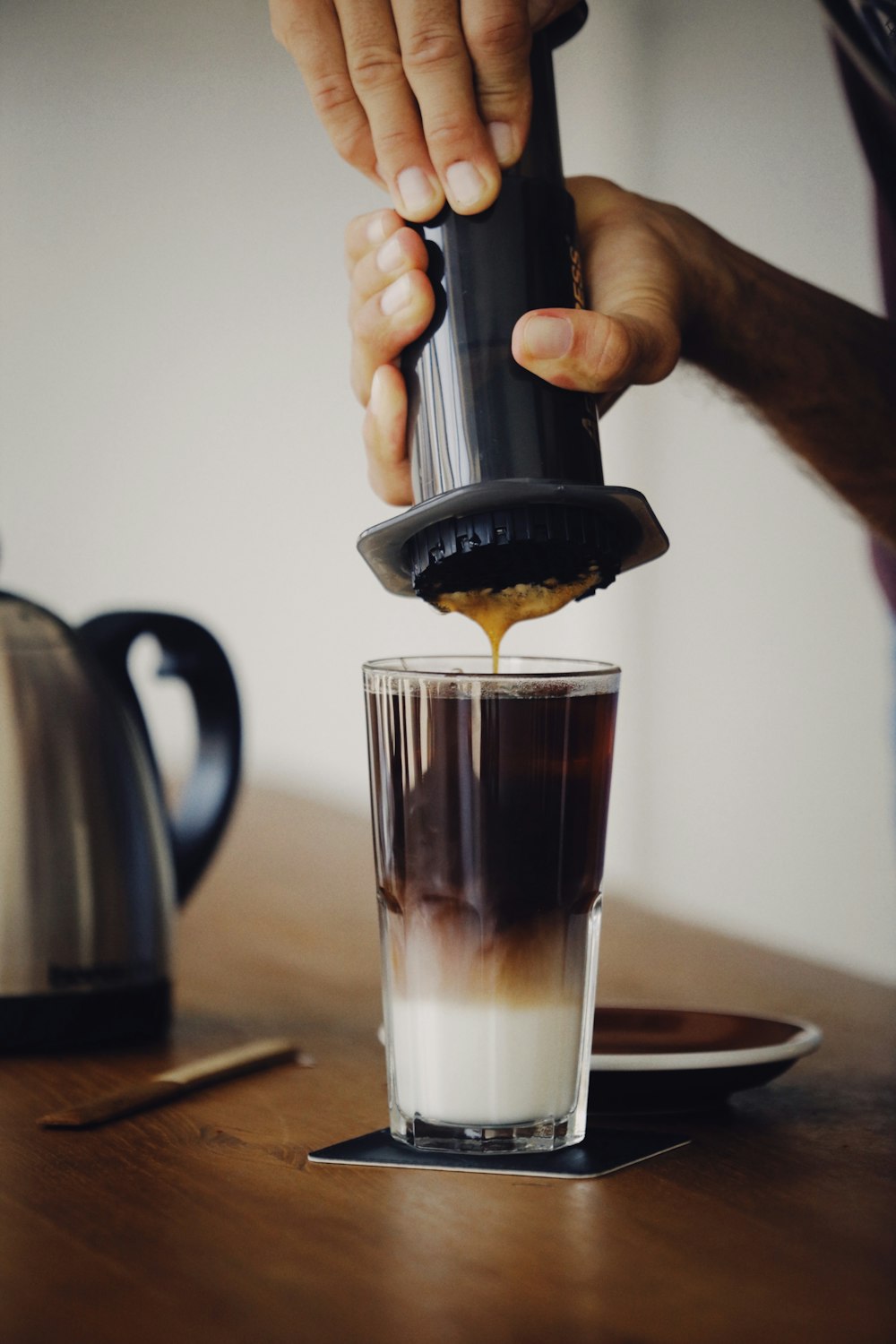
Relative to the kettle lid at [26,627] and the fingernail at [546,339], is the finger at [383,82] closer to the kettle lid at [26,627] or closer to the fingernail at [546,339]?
the fingernail at [546,339]

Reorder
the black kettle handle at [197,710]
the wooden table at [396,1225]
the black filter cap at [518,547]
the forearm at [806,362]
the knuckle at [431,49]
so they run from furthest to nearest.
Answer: the forearm at [806,362] → the black kettle handle at [197,710] → the knuckle at [431,49] → the black filter cap at [518,547] → the wooden table at [396,1225]

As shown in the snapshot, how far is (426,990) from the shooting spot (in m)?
0.60

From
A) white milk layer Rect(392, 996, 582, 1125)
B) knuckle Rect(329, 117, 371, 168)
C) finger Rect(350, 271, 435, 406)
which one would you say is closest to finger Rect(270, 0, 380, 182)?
knuckle Rect(329, 117, 371, 168)

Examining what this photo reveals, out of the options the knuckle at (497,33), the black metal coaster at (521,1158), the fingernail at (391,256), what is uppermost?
the knuckle at (497,33)

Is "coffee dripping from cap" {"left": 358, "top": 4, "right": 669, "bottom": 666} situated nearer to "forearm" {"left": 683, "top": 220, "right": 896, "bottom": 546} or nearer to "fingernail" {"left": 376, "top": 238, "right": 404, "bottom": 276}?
"fingernail" {"left": 376, "top": 238, "right": 404, "bottom": 276}

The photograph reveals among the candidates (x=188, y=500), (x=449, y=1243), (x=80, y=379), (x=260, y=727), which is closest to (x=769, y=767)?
(x=260, y=727)

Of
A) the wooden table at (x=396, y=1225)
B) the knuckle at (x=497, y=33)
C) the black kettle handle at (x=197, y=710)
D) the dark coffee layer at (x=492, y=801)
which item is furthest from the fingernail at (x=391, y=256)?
the wooden table at (x=396, y=1225)

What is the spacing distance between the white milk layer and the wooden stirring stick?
0.15m

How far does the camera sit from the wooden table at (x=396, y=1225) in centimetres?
42

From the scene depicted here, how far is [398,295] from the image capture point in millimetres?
612

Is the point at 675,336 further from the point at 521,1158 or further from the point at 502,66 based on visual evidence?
the point at 521,1158

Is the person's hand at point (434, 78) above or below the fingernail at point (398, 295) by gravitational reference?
above

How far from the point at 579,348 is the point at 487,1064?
1.06 ft

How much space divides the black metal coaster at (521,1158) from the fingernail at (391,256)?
0.41 m
